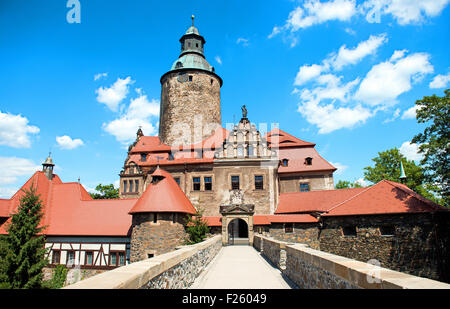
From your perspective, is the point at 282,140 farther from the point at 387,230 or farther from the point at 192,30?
the point at 192,30

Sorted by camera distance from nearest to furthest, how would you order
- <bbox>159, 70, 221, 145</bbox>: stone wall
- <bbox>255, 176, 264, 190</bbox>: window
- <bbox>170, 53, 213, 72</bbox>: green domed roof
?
1. <bbox>255, 176, 264, 190</bbox>: window
2. <bbox>159, 70, 221, 145</bbox>: stone wall
3. <bbox>170, 53, 213, 72</bbox>: green domed roof

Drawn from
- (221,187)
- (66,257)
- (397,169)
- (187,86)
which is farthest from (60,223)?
(397,169)

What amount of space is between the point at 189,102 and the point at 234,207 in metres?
16.4

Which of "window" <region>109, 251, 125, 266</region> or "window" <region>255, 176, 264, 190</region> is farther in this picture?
"window" <region>255, 176, 264, 190</region>

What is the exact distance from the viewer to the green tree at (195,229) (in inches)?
763

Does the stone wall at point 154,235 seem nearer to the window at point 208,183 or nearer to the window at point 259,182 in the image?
the window at point 208,183

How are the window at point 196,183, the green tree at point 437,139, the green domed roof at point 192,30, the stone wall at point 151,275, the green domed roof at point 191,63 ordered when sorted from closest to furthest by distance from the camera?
the stone wall at point 151,275, the green tree at point 437,139, the window at point 196,183, the green domed roof at point 191,63, the green domed roof at point 192,30

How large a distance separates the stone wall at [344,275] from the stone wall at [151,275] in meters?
2.95

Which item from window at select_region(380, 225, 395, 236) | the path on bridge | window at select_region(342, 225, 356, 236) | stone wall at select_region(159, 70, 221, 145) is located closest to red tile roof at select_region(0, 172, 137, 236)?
stone wall at select_region(159, 70, 221, 145)

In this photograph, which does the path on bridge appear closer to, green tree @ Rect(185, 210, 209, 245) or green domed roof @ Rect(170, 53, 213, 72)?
green tree @ Rect(185, 210, 209, 245)

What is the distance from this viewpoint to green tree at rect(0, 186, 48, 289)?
59.6 feet

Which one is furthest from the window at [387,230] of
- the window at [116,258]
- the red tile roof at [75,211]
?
the window at [116,258]

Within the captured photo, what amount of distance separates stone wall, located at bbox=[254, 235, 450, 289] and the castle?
1126 cm

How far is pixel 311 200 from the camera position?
2336cm
